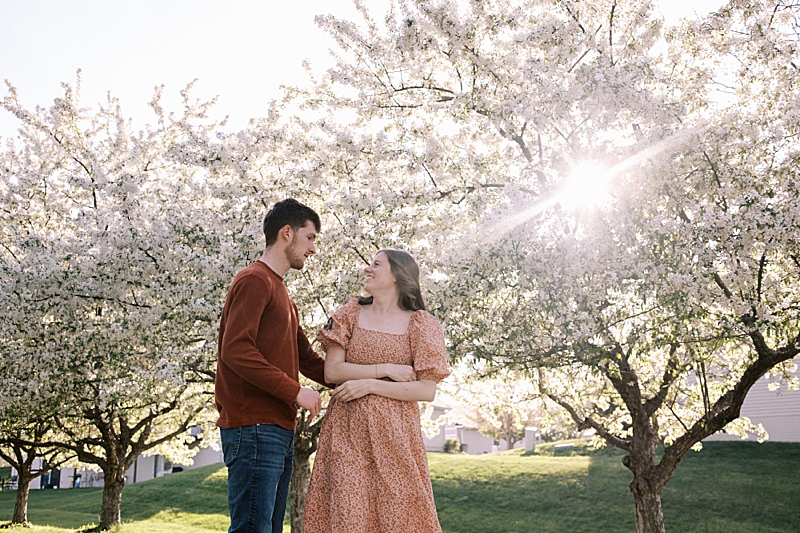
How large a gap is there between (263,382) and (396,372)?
2.77ft

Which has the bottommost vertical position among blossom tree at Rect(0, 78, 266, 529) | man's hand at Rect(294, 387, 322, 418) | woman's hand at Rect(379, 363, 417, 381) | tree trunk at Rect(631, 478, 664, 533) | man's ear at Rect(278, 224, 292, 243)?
A: tree trunk at Rect(631, 478, 664, 533)

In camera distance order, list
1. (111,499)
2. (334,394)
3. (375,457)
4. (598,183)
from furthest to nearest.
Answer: (111,499) < (598,183) < (334,394) < (375,457)

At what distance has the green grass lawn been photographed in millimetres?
18469

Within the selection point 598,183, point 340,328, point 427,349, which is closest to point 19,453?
point 598,183

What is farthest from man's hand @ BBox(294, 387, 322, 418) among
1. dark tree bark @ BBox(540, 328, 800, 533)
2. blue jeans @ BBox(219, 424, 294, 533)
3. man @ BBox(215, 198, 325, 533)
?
dark tree bark @ BBox(540, 328, 800, 533)

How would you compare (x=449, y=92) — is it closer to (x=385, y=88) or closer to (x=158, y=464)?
(x=385, y=88)

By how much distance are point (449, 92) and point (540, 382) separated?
5651 mm

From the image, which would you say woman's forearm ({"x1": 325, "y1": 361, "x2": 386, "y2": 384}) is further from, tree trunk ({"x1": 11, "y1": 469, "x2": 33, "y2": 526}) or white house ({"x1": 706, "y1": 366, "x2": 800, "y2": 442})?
white house ({"x1": 706, "y1": 366, "x2": 800, "y2": 442})

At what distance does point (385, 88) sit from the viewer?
1198cm

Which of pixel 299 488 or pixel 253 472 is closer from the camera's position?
pixel 253 472

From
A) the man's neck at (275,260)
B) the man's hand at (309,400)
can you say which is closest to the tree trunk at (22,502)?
the man's neck at (275,260)

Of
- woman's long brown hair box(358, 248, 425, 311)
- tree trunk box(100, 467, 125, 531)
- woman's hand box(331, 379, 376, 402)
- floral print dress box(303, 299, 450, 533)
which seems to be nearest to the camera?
floral print dress box(303, 299, 450, 533)

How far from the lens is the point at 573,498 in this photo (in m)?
21.5

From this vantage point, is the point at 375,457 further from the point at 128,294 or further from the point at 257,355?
the point at 128,294
